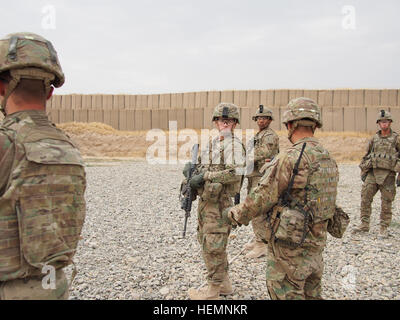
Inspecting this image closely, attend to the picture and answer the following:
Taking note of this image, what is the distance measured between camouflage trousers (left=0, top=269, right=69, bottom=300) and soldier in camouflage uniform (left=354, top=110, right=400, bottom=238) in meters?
5.84

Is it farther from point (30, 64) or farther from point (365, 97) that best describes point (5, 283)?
point (365, 97)

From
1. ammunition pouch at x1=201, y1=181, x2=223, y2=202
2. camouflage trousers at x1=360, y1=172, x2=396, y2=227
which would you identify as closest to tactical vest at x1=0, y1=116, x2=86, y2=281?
ammunition pouch at x1=201, y1=181, x2=223, y2=202

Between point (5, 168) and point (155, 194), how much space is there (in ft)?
29.3

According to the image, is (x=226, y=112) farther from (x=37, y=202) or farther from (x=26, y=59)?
(x=37, y=202)

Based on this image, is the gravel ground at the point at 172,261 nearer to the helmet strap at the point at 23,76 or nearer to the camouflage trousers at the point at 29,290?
the camouflage trousers at the point at 29,290

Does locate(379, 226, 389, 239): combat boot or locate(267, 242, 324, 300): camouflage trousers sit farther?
locate(379, 226, 389, 239): combat boot

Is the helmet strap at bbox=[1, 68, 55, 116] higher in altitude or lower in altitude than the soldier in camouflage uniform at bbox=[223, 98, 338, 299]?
higher

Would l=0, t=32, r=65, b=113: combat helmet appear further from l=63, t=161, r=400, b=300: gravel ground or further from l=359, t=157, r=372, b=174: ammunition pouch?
l=359, t=157, r=372, b=174: ammunition pouch

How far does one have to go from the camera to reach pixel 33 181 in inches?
71.6

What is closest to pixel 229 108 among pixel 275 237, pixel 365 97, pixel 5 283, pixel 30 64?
pixel 275 237

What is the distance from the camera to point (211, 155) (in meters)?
3.98

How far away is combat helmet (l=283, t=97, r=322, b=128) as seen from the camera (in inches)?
114

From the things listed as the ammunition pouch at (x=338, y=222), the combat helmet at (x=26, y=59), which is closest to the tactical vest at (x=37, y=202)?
the combat helmet at (x=26, y=59)

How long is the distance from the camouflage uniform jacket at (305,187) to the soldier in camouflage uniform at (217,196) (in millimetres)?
959
